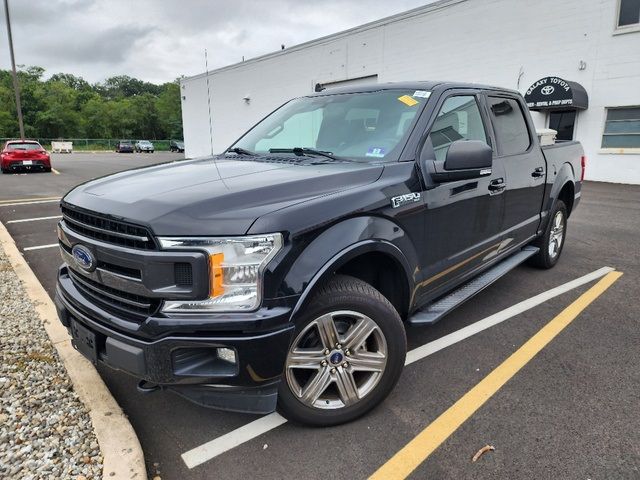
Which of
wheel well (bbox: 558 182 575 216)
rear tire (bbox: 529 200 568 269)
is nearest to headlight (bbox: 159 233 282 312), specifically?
rear tire (bbox: 529 200 568 269)

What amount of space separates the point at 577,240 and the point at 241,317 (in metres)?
6.48

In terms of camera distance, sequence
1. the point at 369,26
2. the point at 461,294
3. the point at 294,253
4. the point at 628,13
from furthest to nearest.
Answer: the point at 369,26
the point at 628,13
the point at 461,294
the point at 294,253

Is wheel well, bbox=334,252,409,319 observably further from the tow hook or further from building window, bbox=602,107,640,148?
building window, bbox=602,107,640,148

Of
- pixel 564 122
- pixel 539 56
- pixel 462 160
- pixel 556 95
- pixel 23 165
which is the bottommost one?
pixel 23 165

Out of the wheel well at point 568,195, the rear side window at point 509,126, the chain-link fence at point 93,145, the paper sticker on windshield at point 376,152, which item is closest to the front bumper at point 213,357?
the paper sticker on windshield at point 376,152

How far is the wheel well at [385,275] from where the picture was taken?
2.75 meters

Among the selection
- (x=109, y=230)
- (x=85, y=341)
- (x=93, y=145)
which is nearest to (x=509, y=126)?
(x=109, y=230)

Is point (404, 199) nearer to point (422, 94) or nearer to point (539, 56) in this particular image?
point (422, 94)

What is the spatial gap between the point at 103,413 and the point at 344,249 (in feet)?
5.28

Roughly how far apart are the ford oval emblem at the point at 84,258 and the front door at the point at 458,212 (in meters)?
1.90

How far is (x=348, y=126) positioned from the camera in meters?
3.31

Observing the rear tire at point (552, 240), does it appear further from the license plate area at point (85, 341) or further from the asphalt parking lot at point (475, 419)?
the license plate area at point (85, 341)

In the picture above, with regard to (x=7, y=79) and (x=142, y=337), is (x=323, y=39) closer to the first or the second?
(x=142, y=337)

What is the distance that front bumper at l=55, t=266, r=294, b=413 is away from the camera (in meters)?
2.02
